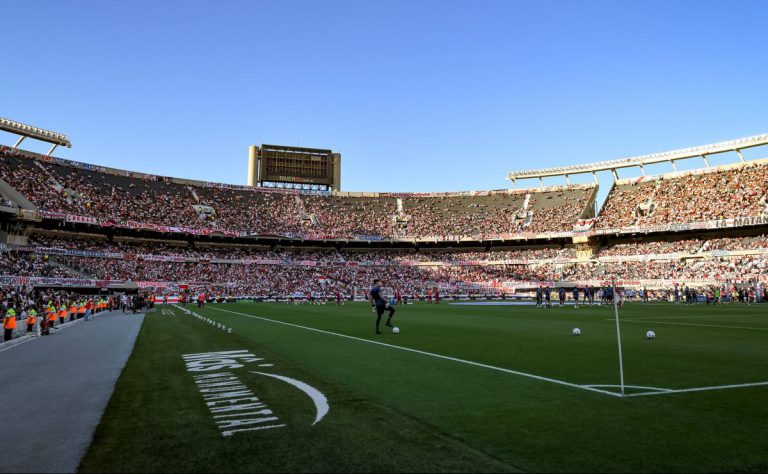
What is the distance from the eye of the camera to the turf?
4.87 meters

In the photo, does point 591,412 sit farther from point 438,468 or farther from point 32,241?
point 32,241

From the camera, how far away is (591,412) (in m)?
6.70

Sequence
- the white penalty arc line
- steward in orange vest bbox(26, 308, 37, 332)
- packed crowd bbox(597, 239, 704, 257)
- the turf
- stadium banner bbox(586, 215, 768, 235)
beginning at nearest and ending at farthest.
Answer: the turf, the white penalty arc line, steward in orange vest bbox(26, 308, 37, 332), stadium banner bbox(586, 215, 768, 235), packed crowd bbox(597, 239, 704, 257)

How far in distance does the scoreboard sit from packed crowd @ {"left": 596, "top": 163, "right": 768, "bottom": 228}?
50.3 metres

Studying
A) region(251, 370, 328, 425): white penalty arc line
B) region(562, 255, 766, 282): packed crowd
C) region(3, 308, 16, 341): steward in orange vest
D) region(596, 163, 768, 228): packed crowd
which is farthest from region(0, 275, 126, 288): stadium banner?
region(596, 163, 768, 228): packed crowd

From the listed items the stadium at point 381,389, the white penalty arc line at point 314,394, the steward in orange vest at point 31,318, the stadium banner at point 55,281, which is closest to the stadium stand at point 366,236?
the stadium banner at point 55,281

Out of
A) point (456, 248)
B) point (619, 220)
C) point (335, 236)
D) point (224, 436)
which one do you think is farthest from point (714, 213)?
point (224, 436)

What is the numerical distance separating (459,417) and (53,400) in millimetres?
6471

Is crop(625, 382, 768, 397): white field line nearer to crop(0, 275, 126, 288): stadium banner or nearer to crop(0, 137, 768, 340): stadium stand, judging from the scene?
crop(0, 137, 768, 340): stadium stand

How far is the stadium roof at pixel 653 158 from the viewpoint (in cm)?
6844

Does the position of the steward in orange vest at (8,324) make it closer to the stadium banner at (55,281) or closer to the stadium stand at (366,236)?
the stadium banner at (55,281)

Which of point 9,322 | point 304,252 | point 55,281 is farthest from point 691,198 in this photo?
point 55,281

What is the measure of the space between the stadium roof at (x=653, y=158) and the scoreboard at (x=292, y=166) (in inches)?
1409

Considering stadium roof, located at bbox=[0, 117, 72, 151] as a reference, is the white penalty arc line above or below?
below
